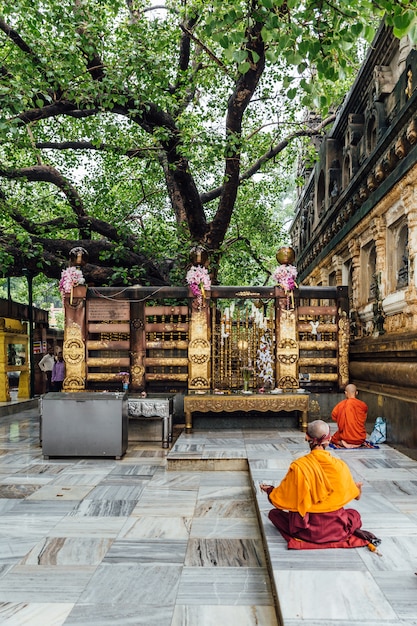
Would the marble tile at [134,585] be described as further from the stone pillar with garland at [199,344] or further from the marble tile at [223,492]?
the stone pillar with garland at [199,344]

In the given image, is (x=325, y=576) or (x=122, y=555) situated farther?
(x=122, y=555)

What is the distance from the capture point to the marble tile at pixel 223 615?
11.0 feet

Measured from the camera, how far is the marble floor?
3398mm

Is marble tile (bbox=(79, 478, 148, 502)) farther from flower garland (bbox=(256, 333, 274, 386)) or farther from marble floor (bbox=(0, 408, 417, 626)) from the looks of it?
flower garland (bbox=(256, 333, 274, 386))

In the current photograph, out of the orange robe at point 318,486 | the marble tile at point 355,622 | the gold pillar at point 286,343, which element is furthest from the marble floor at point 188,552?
the gold pillar at point 286,343

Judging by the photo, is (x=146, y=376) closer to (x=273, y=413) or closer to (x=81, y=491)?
(x=273, y=413)

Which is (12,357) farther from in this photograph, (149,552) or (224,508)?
(149,552)

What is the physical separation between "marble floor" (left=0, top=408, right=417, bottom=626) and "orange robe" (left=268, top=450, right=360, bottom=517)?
34 cm

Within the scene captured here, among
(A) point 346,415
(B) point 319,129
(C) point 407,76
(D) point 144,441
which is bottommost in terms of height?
(D) point 144,441

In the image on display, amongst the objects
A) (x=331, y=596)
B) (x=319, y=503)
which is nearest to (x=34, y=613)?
(x=331, y=596)

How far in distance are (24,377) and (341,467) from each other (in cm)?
1488

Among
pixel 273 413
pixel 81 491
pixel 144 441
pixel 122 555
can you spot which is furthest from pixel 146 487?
pixel 273 413

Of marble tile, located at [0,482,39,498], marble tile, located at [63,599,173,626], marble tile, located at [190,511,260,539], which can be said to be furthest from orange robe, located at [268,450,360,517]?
marble tile, located at [0,482,39,498]

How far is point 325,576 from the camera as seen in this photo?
11.8ft
